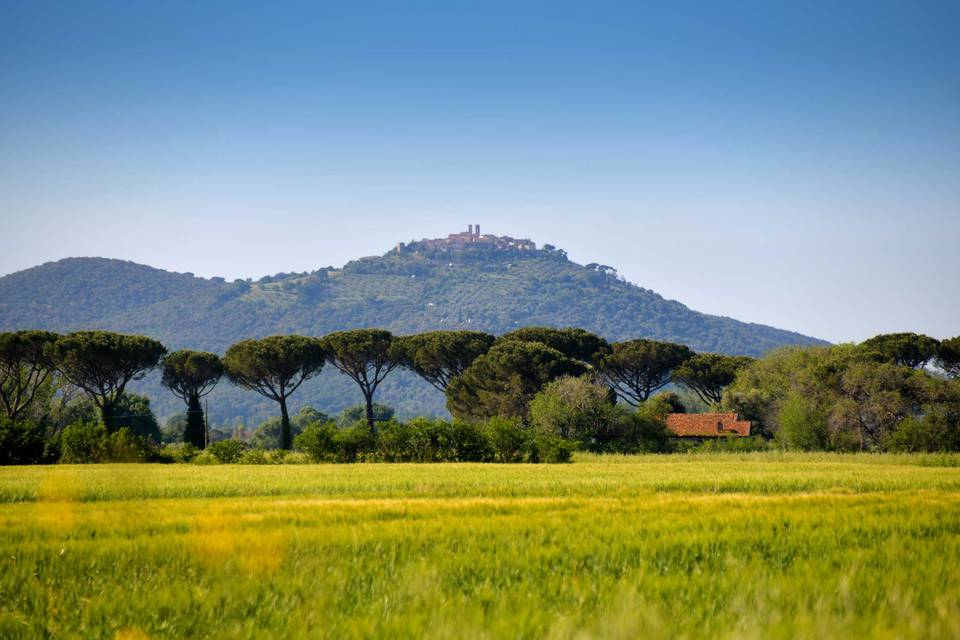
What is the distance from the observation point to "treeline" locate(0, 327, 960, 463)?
47.0 meters

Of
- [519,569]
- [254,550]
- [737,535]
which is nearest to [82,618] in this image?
[254,550]

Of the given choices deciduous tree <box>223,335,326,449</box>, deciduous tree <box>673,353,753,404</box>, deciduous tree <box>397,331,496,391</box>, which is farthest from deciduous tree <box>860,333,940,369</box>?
deciduous tree <box>223,335,326,449</box>

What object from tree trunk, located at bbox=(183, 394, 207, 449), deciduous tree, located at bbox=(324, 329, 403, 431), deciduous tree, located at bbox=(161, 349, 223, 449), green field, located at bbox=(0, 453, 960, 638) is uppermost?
deciduous tree, located at bbox=(324, 329, 403, 431)

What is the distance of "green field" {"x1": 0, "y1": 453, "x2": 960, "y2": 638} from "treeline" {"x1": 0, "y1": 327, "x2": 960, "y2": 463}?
30.5 meters

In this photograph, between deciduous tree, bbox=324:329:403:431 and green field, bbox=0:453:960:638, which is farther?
deciduous tree, bbox=324:329:403:431

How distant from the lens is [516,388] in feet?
243

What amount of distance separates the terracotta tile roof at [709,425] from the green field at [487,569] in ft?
201

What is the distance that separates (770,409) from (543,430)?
2623 cm

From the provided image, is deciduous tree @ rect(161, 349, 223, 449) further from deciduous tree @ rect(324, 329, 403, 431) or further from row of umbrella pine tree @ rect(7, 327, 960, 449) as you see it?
deciduous tree @ rect(324, 329, 403, 431)

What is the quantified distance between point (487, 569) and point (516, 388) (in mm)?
64859

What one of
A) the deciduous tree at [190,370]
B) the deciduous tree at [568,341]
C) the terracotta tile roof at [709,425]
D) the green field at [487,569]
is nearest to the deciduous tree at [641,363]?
the deciduous tree at [568,341]

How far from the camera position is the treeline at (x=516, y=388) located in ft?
154

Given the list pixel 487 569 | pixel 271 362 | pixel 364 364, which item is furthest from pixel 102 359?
pixel 487 569

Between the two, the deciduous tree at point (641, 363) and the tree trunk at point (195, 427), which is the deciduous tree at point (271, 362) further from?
the deciduous tree at point (641, 363)
